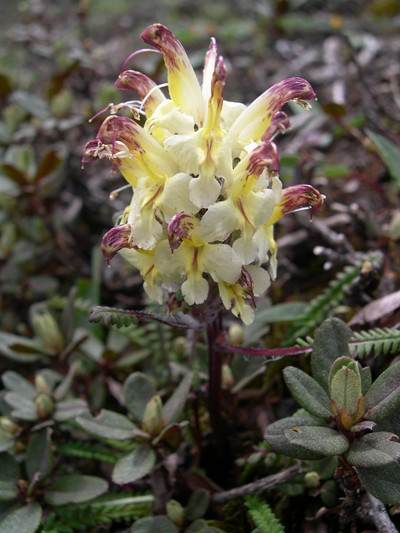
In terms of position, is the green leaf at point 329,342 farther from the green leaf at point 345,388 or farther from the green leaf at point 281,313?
the green leaf at point 281,313

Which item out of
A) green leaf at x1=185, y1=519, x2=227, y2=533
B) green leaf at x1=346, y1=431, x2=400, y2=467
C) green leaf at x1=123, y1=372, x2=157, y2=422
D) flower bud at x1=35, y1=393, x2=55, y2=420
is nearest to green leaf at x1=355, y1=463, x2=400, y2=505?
green leaf at x1=346, y1=431, x2=400, y2=467

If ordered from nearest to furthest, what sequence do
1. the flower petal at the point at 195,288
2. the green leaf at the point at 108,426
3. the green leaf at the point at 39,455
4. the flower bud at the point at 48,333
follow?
the flower petal at the point at 195,288 → the green leaf at the point at 108,426 → the green leaf at the point at 39,455 → the flower bud at the point at 48,333

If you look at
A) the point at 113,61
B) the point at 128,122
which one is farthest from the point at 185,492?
the point at 113,61

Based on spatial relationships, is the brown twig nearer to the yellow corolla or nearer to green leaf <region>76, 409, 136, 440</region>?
green leaf <region>76, 409, 136, 440</region>

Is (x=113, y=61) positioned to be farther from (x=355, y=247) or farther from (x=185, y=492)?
(x=185, y=492)

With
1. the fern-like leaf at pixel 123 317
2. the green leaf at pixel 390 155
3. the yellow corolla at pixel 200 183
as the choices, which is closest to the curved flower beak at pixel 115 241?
the yellow corolla at pixel 200 183
